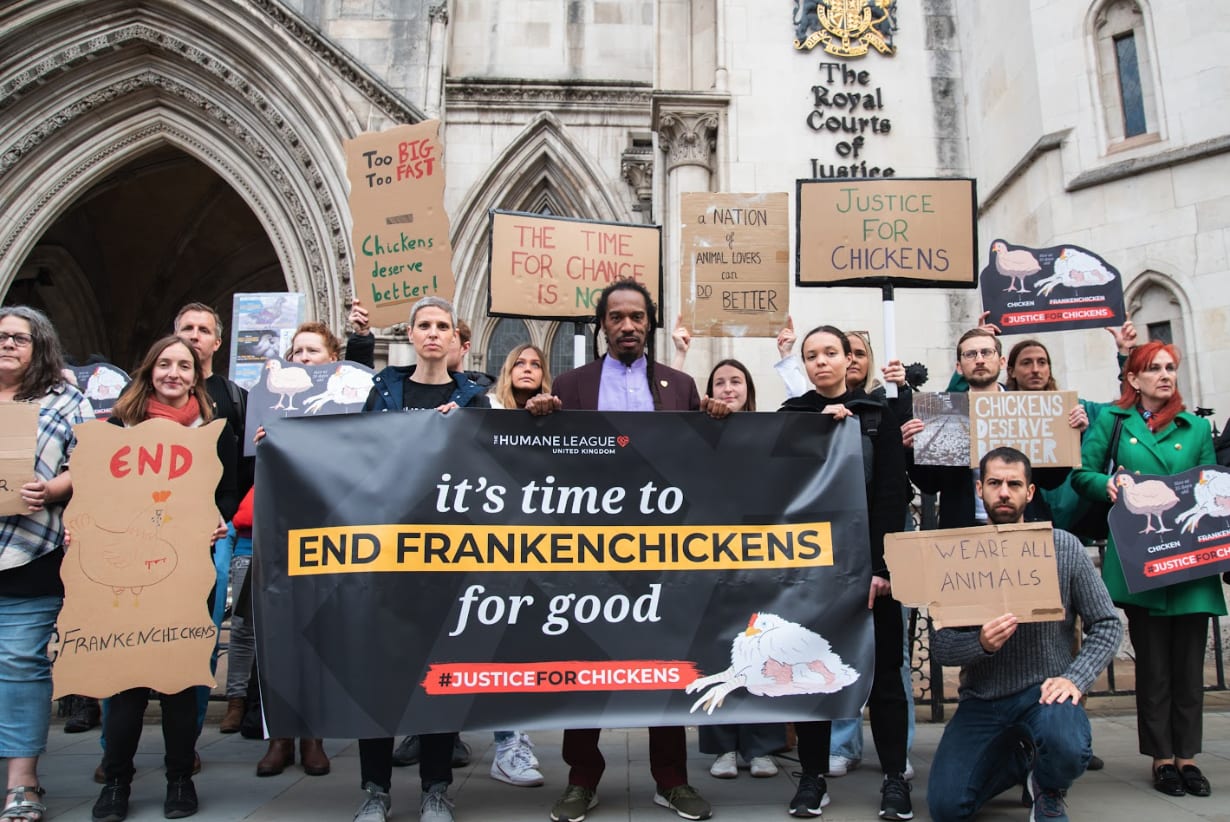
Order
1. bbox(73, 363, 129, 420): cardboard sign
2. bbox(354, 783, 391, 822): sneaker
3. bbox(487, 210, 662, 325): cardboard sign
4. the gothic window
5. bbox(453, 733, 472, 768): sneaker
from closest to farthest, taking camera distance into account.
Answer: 1. bbox(354, 783, 391, 822): sneaker
2. bbox(453, 733, 472, 768): sneaker
3. bbox(73, 363, 129, 420): cardboard sign
4. bbox(487, 210, 662, 325): cardboard sign
5. the gothic window

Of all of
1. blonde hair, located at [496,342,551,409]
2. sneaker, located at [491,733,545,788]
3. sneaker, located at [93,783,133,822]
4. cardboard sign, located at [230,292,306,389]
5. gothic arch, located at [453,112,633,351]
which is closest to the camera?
sneaker, located at [93,783,133,822]

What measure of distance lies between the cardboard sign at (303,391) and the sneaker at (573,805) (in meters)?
2.19

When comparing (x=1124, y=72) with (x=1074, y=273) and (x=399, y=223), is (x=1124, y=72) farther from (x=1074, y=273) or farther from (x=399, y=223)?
(x=399, y=223)

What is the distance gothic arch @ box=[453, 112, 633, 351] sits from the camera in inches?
563

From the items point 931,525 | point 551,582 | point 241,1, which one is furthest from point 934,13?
point 241,1

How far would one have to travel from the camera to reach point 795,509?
3928 millimetres

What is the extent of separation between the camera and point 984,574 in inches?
133

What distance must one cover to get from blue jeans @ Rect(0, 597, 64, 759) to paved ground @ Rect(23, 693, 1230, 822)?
1.27ft

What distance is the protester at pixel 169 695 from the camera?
365 centimetres

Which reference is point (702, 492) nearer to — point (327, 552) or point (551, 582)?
point (551, 582)

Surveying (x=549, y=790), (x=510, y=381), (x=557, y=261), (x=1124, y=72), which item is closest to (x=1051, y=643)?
(x=549, y=790)

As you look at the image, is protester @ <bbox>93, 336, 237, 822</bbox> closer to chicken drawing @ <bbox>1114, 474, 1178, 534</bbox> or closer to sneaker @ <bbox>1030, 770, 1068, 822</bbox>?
sneaker @ <bbox>1030, 770, 1068, 822</bbox>

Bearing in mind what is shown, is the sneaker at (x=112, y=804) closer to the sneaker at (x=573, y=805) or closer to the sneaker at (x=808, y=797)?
the sneaker at (x=573, y=805)

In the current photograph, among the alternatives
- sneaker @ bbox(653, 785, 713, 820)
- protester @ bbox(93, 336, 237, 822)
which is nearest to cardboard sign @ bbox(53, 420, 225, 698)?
protester @ bbox(93, 336, 237, 822)
